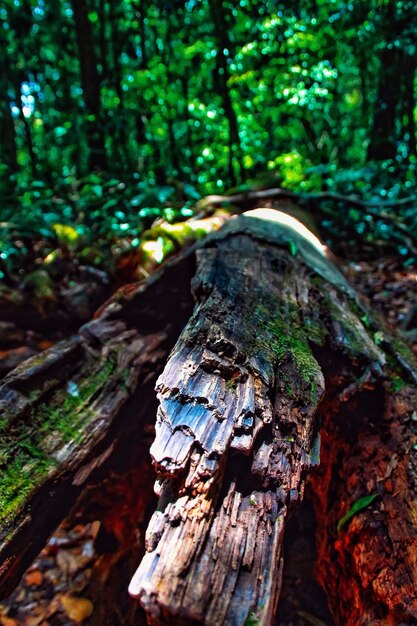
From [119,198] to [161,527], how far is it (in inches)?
166

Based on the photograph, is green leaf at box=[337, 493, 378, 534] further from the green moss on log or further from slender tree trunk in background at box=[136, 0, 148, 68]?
slender tree trunk in background at box=[136, 0, 148, 68]

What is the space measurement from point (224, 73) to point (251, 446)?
5.01 metres

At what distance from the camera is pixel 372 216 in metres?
4.72

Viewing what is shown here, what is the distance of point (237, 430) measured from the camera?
1383 millimetres

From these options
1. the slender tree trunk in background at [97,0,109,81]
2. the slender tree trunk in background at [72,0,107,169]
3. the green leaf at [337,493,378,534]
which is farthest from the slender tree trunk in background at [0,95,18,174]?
the green leaf at [337,493,378,534]

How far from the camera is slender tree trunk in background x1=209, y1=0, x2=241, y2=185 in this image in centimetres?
489

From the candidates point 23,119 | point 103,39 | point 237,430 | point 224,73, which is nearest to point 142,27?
point 103,39

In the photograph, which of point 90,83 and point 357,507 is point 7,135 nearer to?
point 90,83

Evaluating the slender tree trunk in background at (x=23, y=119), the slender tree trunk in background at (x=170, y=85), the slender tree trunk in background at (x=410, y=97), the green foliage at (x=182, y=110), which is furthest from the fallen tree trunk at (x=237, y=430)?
the slender tree trunk in background at (x=23, y=119)

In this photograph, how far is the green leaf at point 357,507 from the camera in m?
1.76

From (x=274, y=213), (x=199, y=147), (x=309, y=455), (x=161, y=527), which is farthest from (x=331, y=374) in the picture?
(x=199, y=147)

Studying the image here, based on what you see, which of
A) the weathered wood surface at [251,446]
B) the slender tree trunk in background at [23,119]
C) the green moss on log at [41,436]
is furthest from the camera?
the slender tree trunk in background at [23,119]

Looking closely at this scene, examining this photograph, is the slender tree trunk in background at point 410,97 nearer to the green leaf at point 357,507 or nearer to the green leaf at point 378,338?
the green leaf at point 378,338

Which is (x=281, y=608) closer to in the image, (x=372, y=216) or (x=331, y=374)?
(x=331, y=374)
